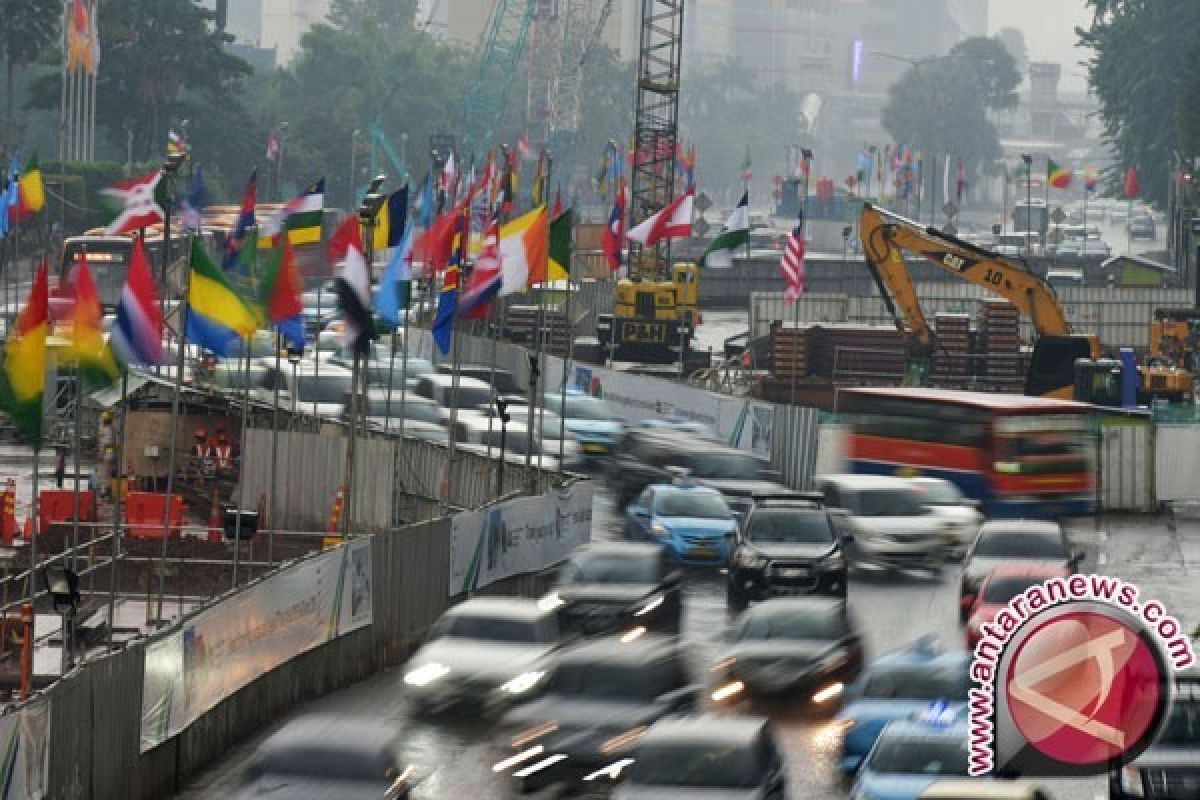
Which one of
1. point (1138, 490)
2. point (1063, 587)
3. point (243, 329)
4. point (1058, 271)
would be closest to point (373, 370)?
point (1138, 490)

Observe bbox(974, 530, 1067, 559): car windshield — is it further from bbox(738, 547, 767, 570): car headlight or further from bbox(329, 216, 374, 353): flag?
bbox(329, 216, 374, 353): flag

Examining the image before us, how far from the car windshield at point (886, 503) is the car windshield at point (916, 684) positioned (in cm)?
1549

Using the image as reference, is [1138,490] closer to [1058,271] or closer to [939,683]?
[939,683]

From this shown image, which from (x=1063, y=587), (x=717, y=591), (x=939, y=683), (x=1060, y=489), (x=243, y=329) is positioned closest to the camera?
(x=1063, y=587)

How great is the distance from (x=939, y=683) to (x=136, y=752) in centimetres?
835

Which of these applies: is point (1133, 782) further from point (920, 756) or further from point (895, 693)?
point (895, 693)

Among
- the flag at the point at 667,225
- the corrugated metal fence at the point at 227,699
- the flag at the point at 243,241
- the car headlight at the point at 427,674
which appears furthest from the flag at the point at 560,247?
the car headlight at the point at 427,674

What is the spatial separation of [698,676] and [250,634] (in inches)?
273

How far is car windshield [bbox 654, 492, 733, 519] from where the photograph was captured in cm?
4347

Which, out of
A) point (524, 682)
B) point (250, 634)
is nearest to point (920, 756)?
point (524, 682)

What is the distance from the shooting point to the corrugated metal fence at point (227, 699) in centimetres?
2309

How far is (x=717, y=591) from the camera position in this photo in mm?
41312

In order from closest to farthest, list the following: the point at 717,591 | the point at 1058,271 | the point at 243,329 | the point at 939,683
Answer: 1. the point at 939,683
2. the point at 243,329
3. the point at 717,591
4. the point at 1058,271

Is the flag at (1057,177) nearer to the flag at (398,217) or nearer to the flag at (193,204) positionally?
the flag at (193,204)
